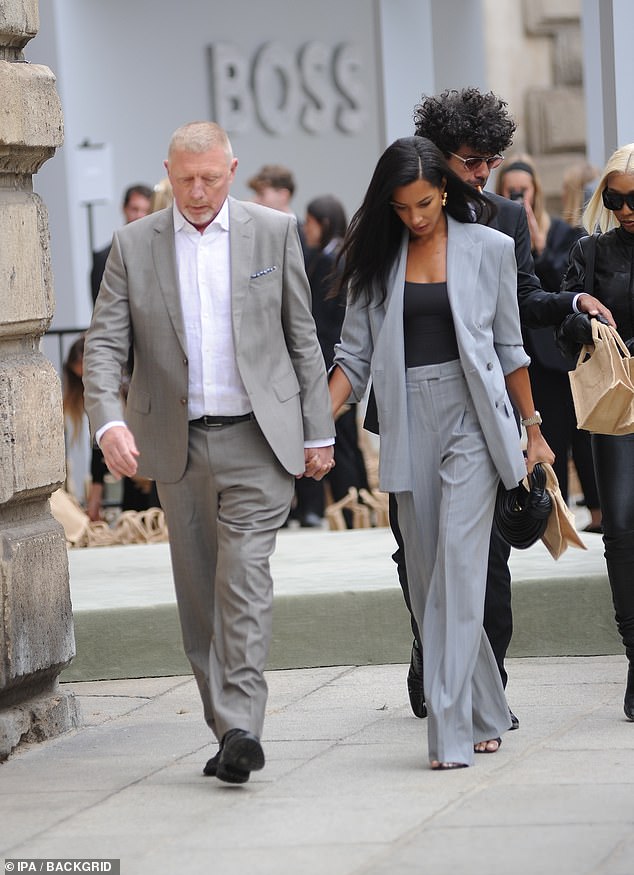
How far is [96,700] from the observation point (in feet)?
21.9

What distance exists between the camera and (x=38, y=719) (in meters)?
5.99

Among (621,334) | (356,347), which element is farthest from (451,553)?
(621,334)

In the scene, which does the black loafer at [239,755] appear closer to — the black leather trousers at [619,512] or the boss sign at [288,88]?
the black leather trousers at [619,512]

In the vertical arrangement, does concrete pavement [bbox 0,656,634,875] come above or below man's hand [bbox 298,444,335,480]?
below

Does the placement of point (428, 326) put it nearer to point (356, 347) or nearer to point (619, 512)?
point (356, 347)

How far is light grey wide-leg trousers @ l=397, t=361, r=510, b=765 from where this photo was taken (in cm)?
524

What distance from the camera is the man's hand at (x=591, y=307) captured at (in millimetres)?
5785

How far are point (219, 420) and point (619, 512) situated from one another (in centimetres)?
147

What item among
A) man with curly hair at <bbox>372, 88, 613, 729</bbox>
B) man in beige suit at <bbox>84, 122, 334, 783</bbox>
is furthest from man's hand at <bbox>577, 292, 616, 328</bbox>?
man in beige suit at <bbox>84, 122, 334, 783</bbox>

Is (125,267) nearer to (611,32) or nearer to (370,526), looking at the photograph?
(611,32)

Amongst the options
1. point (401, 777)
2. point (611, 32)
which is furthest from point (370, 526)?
point (401, 777)

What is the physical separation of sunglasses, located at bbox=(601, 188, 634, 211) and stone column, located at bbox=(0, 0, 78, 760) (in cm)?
180

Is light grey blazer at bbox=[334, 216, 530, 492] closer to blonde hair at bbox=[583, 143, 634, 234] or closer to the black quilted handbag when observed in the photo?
the black quilted handbag

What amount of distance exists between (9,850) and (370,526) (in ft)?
19.4
